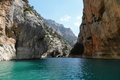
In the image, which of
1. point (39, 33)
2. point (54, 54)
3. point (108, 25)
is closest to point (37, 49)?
point (39, 33)

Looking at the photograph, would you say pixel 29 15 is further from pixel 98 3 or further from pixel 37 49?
pixel 98 3

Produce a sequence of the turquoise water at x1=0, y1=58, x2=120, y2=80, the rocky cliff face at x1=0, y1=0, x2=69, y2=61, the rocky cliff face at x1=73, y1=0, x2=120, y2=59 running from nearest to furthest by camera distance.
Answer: the turquoise water at x1=0, y1=58, x2=120, y2=80 → the rocky cliff face at x1=0, y1=0, x2=69, y2=61 → the rocky cliff face at x1=73, y1=0, x2=120, y2=59

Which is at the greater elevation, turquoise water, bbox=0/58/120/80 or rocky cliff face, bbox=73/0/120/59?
rocky cliff face, bbox=73/0/120/59

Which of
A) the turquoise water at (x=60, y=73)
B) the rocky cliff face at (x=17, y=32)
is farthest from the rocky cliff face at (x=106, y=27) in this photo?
the turquoise water at (x=60, y=73)

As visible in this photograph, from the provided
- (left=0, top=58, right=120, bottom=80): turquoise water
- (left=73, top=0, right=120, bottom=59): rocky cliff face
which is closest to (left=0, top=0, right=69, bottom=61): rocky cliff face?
(left=0, top=58, right=120, bottom=80): turquoise water

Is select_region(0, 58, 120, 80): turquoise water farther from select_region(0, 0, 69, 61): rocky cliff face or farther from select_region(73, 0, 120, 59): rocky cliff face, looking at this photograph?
select_region(73, 0, 120, 59): rocky cliff face

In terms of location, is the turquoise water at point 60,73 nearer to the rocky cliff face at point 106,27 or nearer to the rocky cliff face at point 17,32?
the rocky cliff face at point 17,32

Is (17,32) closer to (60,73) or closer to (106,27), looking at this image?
(106,27)

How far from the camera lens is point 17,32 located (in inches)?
2549

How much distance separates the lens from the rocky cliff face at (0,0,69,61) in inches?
2277

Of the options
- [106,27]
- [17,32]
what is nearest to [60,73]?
[17,32]

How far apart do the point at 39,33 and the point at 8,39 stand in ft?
57.7

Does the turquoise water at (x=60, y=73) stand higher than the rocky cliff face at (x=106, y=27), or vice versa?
the rocky cliff face at (x=106, y=27)

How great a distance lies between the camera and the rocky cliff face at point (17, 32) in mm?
57844
